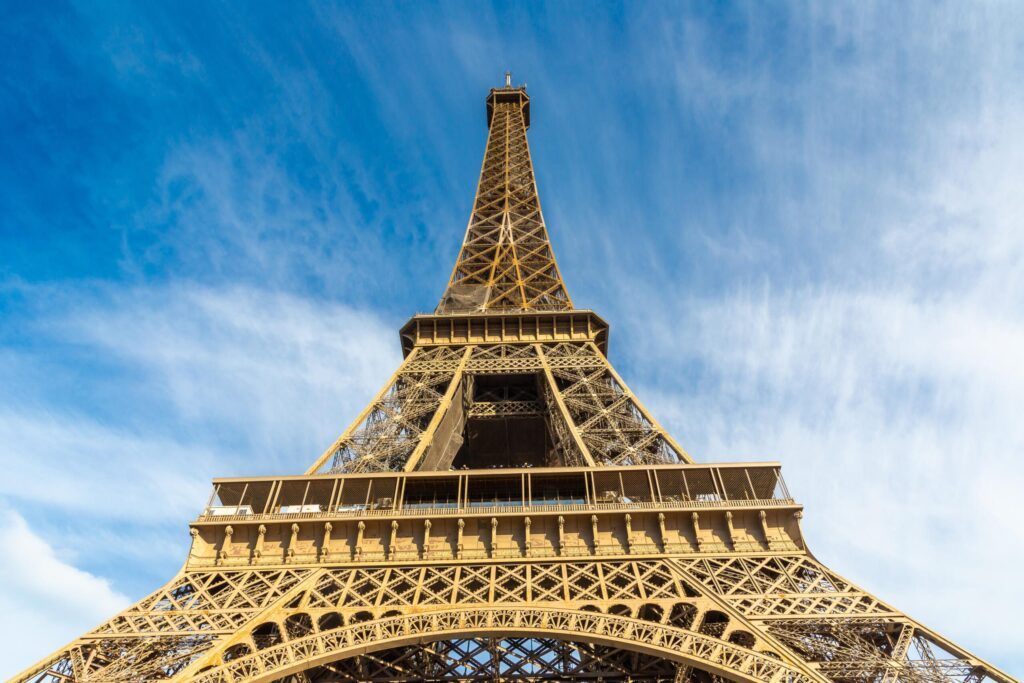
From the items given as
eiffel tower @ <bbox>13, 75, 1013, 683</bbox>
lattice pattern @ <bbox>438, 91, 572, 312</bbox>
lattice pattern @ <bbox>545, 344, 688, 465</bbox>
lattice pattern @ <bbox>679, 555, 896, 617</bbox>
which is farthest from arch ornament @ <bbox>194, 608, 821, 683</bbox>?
lattice pattern @ <bbox>438, 91, 572, 312</bbox>

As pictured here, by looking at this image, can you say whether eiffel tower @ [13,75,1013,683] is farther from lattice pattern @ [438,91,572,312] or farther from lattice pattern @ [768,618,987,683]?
lattice pattern @ [438,91,572,312]

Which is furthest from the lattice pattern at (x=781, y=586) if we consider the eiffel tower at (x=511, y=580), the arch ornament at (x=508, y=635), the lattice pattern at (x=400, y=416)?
the lattice pattern at (x=400, y=416)

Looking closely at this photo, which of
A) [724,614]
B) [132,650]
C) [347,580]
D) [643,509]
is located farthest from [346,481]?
[724,614]

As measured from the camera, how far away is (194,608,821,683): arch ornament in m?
14.4

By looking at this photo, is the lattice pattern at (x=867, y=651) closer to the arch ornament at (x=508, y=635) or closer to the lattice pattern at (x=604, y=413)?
the arch ornament at (x=508, y=635)

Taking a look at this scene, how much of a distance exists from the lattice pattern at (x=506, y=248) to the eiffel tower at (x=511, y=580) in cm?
998

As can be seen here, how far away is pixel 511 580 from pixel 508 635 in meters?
2.55

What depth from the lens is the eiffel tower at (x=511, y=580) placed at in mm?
15383

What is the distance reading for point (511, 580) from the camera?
18422mm

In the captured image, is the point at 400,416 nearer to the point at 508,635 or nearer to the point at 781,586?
the point at 508,635

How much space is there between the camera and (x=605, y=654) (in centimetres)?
1980

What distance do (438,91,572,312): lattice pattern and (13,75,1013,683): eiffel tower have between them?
9.98 m

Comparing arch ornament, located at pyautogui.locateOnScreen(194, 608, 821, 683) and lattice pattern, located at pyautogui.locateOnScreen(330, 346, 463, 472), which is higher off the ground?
lattice pattern, located at pyautogui.locateOnScreen(330, 346, 463, 472)

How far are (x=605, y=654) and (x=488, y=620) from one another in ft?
17.4
